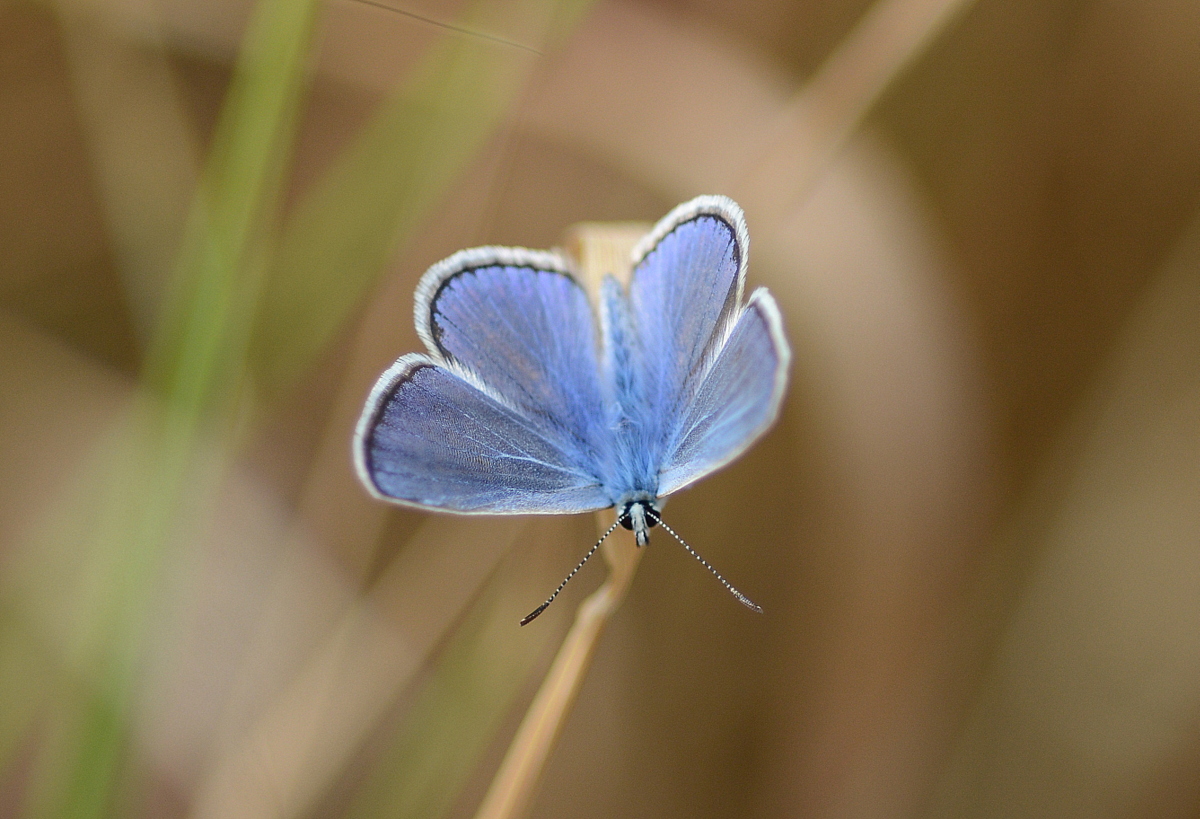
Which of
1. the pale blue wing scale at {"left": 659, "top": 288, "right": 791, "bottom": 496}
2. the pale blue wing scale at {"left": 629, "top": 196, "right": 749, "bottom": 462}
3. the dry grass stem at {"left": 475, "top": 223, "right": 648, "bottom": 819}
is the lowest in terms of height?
the dry grass stem at {"left": 475, "top": 223, "right": 648, "bottom": 819}

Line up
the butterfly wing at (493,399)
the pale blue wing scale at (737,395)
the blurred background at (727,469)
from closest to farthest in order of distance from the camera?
1. the pale blue wing scale at (737,395)
2. the butterfly wing at (493,399)
3. the blurred background at (727,469)

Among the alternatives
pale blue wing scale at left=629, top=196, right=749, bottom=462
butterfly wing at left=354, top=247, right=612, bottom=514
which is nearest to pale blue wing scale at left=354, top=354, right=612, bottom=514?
butterfly wing at left=354, top=247, right=612, bottom=514

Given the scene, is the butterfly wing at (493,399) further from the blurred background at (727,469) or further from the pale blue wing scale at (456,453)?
the blurred background at (727,469)

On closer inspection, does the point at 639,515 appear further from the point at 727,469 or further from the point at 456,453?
the point at 727,469

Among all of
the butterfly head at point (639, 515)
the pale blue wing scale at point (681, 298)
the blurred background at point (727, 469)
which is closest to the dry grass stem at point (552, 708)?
the butterfly head at point (639, 515)

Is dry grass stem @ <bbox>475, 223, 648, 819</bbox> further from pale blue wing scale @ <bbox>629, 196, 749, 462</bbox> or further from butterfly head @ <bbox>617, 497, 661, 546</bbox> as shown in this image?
pale blue wing scale @ <bbox>629, 196, 749, 462</bbox>

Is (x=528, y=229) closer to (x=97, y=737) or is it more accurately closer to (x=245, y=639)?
(x=245, y=639)

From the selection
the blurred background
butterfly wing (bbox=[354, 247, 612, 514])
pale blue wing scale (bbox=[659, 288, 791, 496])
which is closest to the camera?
pale blue wing scale (bbox=[659, 288, 791, 496])
